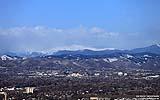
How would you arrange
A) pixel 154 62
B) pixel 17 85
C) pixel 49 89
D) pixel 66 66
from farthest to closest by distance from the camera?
pixel 154 62, pixel 66 66, pixel 17 85, pixel 49 89

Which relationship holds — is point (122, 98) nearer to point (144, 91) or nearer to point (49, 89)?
point (144, 91)

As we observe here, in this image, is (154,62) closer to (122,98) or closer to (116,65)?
(116,65)

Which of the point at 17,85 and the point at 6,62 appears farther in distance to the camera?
the point at 6,62

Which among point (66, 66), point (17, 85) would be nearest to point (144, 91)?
point (17, 85)

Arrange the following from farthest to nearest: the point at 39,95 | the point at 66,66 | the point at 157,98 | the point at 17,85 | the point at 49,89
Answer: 1. the point at 66,66
2. the point at 17,85
3. the point at 49,89
4. the point at 39,95
5. the point at 157,98

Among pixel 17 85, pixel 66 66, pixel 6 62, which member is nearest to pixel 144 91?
pixel 17 85

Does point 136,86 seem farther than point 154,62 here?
No

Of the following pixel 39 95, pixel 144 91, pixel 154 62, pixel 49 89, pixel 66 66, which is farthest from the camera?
pixel 154 62

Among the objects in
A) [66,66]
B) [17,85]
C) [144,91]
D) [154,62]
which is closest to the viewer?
[144,91]
